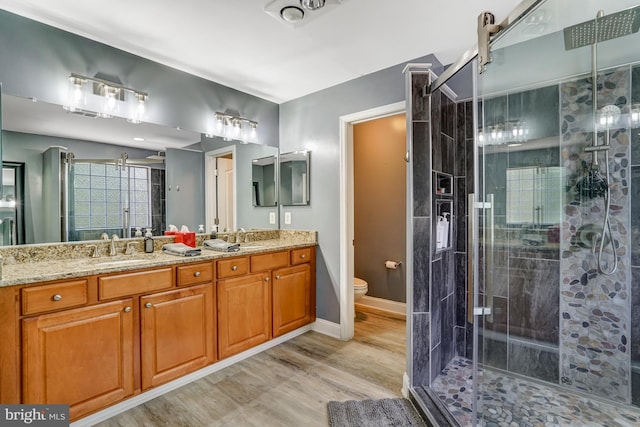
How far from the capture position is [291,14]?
1901mm

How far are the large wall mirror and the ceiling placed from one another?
554 mm

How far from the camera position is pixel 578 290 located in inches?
80.4

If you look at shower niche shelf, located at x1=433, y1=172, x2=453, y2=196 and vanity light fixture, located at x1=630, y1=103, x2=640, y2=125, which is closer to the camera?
vanity light fixture, located at x1=630, y1=103, x2=640, y2=125

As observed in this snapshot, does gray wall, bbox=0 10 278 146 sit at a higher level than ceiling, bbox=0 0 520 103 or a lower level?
lower

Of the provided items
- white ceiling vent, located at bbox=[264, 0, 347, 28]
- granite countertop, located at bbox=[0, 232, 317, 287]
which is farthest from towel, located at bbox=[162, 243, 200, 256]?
A: white ceiling vent, located at bbox=[264, 0, 347, 28]

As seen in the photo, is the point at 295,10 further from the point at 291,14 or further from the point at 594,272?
the point at 594,272

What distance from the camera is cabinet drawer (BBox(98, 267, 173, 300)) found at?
178cm

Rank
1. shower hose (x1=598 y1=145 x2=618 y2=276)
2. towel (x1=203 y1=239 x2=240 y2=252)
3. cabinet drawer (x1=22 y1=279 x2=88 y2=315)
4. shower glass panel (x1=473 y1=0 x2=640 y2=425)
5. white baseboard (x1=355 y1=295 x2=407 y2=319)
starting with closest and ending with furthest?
1. cabinet drawer (x1=22 y1=279 x2=88 y2=315)
2. shower glass panel (x1=473 y1=0 x2=640 y2=425)
3. shower hose (x1=598 y1=145 x2=618 y2=276)
4. towel (x1=203 y1=239 x2=240 y2=252)
5. white baseboard (x1=355 y1=295 x2=407 y2=319)

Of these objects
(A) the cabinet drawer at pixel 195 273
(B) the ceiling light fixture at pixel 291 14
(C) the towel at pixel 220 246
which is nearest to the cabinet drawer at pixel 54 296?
(A) the cabinet drawer at pixel 195 273

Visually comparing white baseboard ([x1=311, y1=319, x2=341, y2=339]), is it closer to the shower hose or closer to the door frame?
the door frame

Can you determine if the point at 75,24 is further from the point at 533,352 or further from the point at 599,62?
the point at 533,352

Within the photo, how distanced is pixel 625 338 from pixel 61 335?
3.23m

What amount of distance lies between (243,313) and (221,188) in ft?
3.95

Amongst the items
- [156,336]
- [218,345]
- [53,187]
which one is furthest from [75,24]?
[218,345]
